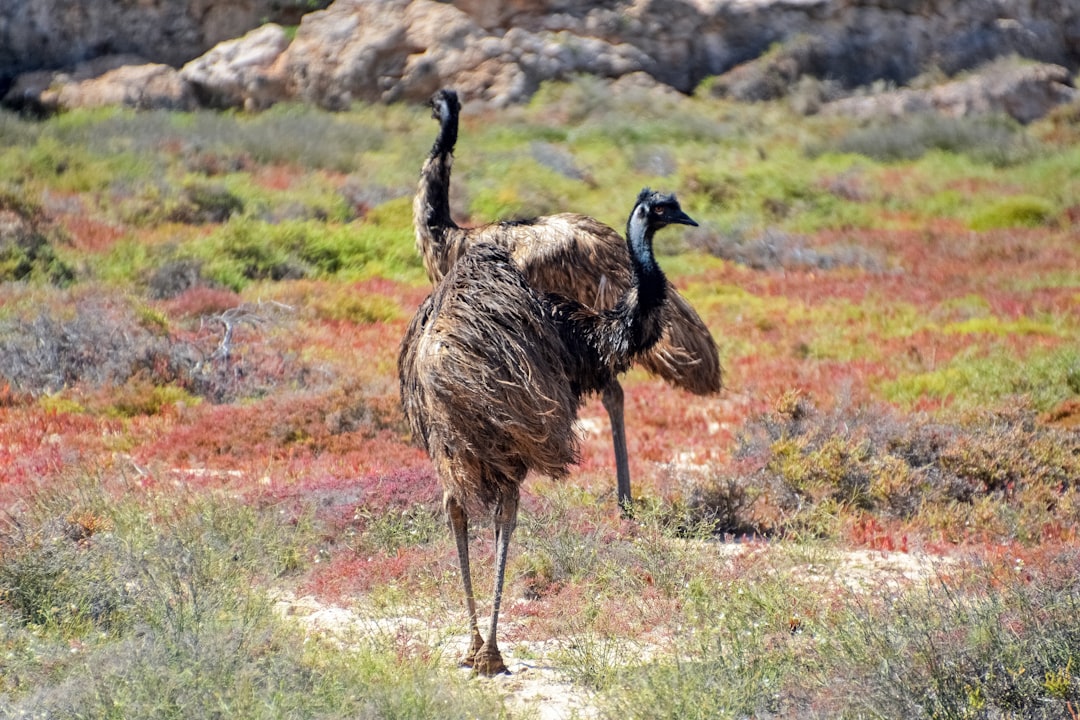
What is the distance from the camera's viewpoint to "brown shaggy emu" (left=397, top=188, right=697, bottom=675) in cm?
523

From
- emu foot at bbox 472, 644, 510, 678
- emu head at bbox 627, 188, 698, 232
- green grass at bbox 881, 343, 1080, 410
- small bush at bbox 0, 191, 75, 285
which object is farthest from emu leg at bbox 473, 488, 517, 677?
small bush at bbox 0, 191, 75, 285

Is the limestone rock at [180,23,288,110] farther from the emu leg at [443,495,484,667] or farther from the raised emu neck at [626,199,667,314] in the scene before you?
the emu leg at [443,495,484,667]

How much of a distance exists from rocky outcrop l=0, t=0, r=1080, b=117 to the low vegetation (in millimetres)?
8916

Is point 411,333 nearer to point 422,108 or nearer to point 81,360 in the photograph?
point 81,360

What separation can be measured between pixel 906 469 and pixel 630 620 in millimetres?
2992

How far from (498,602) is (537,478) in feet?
10.2

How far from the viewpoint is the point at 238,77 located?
96.5ft

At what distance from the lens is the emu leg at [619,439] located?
7.91 metres

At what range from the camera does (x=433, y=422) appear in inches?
207

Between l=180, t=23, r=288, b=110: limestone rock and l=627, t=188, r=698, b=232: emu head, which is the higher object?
l=627, t=188, r=698, b=232: emu head

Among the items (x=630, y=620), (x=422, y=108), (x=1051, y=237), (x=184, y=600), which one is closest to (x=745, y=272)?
(x=1051, y=237)

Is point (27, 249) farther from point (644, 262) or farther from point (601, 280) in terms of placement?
point (644, 262)

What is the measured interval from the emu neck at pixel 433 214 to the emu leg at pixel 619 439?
152cm

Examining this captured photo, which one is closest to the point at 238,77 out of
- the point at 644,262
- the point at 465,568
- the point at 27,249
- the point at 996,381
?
A: the point at 27,249
